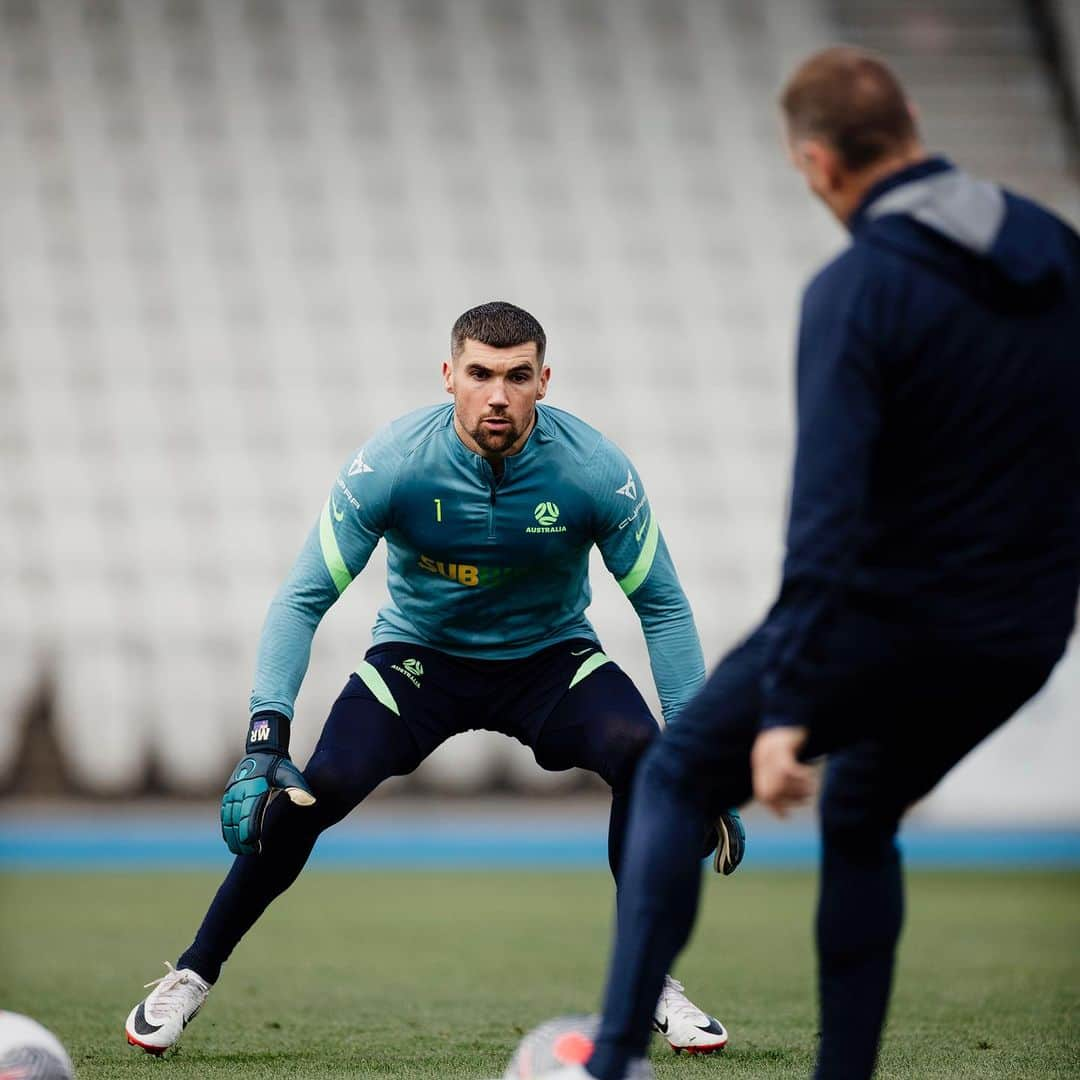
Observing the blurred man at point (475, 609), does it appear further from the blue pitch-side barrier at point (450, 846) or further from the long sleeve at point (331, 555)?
the blue pitch-side barrier at point (450, 846)

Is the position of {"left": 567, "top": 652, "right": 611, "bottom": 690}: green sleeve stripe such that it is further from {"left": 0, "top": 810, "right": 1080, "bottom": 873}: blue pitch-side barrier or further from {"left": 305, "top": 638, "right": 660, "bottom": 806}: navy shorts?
{"left": 0, "top": 810, "right": 1080, "bottom": 873}: blue pitch-side barrier

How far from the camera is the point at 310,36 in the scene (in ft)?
73.3

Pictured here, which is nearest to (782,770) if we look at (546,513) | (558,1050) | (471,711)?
(558,1050)

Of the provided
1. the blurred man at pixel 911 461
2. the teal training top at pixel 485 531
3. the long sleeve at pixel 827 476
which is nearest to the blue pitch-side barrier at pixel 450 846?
the teal training top at pixel 485 531

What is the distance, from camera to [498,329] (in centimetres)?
487

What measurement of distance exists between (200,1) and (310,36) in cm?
154

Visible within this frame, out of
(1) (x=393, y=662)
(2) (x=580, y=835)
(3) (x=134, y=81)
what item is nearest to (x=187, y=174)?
(3) (x=134, y=81)

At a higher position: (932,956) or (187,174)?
(187,174)

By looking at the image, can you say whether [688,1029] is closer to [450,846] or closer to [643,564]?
[643,564]

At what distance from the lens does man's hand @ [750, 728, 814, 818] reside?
3.01 metres

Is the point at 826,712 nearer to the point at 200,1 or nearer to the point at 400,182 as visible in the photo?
the point at 400,182

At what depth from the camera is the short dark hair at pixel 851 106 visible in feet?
10.2

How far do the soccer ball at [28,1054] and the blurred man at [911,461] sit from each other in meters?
1.22

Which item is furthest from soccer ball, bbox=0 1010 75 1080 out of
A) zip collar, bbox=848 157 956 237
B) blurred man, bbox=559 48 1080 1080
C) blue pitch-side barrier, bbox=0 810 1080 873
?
blue pitch-side barrier, bbox=0 810 1080 873
